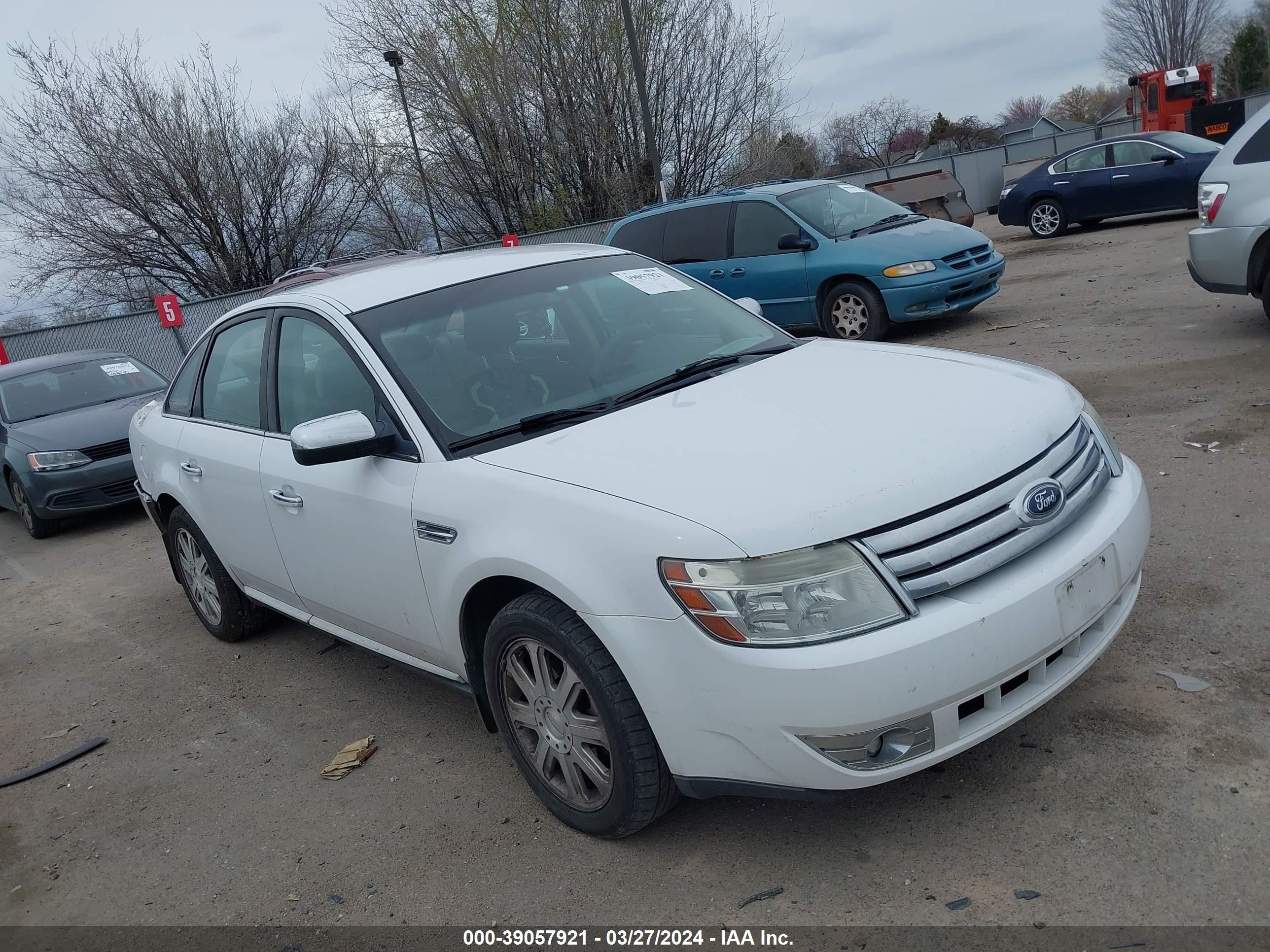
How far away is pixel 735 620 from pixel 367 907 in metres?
1.45

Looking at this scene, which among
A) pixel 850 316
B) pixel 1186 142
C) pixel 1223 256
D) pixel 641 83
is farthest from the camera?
pixel 641 83

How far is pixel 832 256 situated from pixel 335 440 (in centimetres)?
765

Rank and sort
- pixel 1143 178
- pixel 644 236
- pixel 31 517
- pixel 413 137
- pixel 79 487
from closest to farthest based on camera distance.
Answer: pixel 79 487, pixel 31 517, pixel 644 236, pixel 1143 178, pixel 413 137

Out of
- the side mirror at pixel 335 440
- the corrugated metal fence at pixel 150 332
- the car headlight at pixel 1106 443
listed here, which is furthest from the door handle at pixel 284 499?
the corrugated metal fence at pixel 150 332

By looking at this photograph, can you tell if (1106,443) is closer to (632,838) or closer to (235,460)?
(632,838)

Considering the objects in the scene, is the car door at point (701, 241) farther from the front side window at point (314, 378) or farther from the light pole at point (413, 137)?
the light pole at point (413, 137)

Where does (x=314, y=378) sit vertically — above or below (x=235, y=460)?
above

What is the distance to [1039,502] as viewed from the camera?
2.75 meters

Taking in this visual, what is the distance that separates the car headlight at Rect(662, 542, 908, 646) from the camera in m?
2.49

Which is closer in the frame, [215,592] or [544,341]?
[544,341]

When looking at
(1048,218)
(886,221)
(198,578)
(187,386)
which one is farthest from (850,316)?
(1048,218)

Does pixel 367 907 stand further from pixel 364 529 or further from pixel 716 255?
pixel 716 255

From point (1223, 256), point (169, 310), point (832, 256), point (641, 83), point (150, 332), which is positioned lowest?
point (1223, 256)

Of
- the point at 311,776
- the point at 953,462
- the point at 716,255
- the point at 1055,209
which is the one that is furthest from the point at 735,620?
the point at 1055,209
